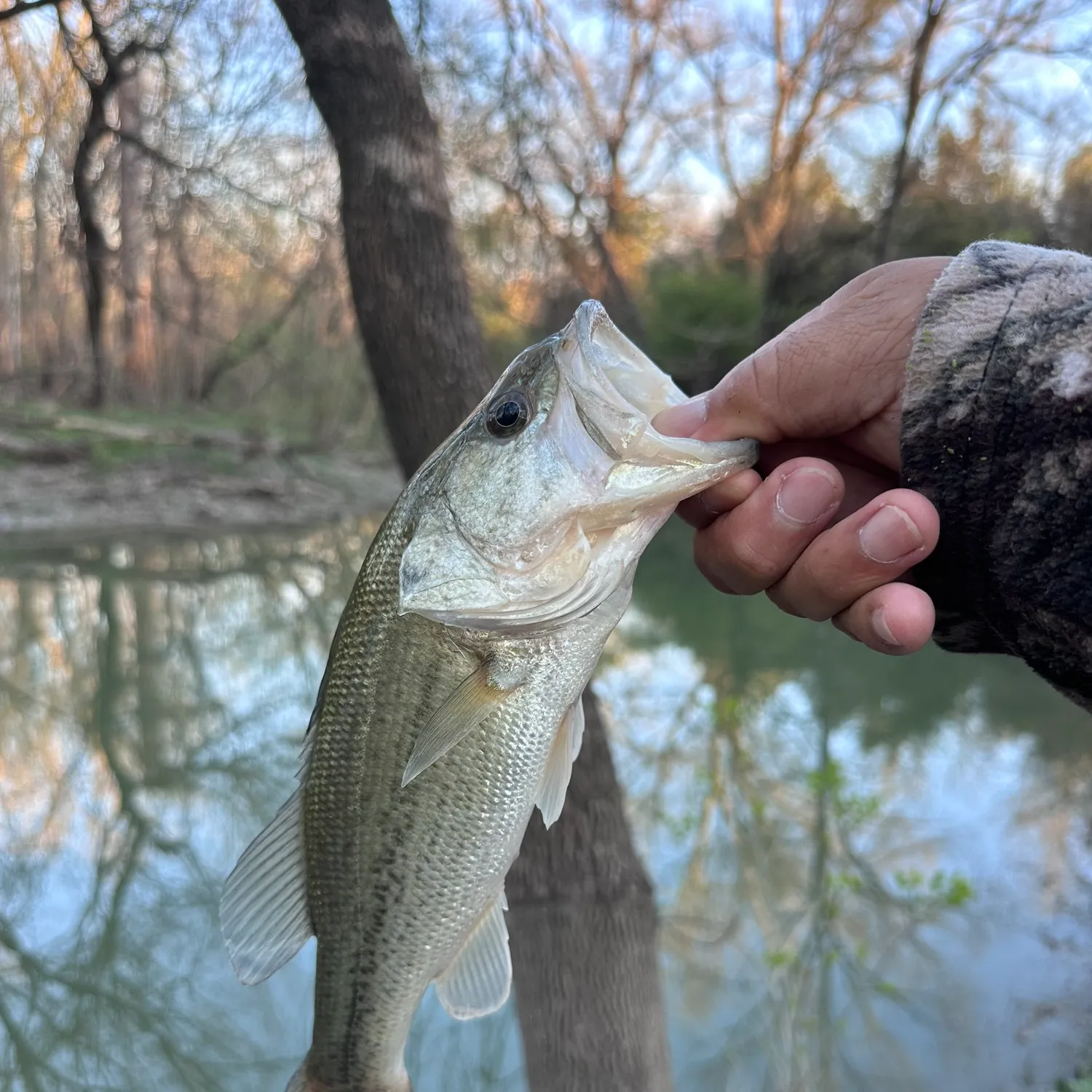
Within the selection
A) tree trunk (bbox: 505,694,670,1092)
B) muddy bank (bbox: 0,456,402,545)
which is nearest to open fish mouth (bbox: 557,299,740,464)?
tree trunk (bbox: 505,694,670,1092)

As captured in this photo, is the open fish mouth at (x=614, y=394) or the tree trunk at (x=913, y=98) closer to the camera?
the open fish mouth at (x=614, y=394)

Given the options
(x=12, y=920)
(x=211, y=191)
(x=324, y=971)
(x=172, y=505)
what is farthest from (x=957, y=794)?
(x=172, y=505)

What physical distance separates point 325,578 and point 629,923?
754 centimetres

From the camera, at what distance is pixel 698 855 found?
476 centimetres

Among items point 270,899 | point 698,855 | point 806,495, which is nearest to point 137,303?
point 698,855

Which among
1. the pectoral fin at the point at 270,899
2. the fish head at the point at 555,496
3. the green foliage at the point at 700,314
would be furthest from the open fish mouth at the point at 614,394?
the green foliage at the point at 700,314

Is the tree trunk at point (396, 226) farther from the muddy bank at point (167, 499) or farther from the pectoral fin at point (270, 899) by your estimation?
the muddy bank at point (167, 499)

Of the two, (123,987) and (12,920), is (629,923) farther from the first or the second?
Result: (12,920)

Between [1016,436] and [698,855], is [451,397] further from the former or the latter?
[698,855]

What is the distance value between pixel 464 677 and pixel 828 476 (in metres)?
0.85

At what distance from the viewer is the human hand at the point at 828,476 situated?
155cm

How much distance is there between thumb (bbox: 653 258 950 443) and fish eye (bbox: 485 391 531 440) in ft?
0.91

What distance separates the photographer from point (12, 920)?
3990 millimetres

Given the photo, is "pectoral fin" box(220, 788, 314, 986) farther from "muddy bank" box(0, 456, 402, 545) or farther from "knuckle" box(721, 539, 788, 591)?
"muddy bank" box(0, 456, 402, 545)
